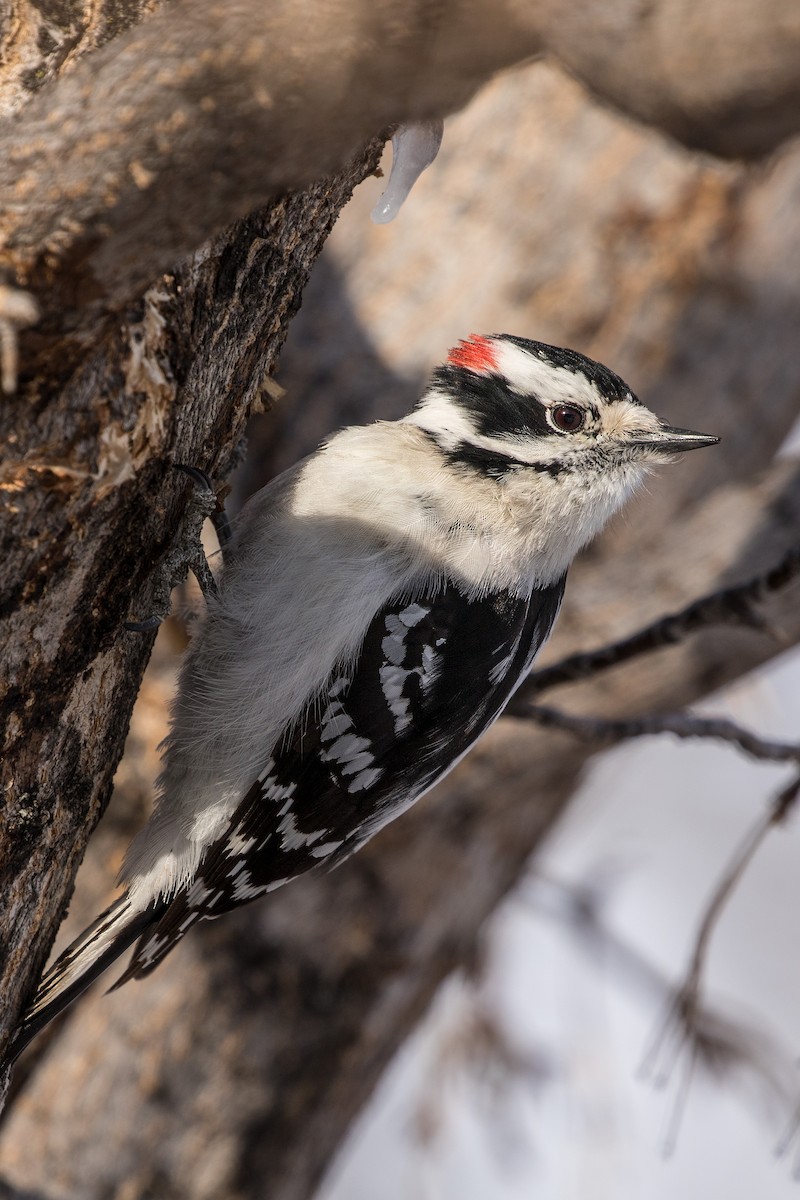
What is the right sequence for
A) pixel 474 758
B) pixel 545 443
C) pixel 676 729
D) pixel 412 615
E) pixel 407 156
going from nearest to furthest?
pixel 407 156 → pixel 412 615 → pixel 545 443 → pixel 676 729 → pixel 474 758

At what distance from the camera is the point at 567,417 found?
2.95 m

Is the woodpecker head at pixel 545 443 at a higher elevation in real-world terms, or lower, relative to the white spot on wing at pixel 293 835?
higher

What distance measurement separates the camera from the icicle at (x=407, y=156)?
83.2 inches

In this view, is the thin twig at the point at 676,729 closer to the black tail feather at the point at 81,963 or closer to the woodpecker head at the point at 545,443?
the woodpecker head at the point at 545,443

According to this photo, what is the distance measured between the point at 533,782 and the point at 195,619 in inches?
69.6

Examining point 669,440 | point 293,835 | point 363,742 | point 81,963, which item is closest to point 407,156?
point 669,440

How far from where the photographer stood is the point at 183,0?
1.41 m

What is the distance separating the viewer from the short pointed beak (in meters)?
2.99

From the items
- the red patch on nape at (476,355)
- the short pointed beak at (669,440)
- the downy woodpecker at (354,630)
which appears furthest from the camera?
the red patch on nape at (476,355)

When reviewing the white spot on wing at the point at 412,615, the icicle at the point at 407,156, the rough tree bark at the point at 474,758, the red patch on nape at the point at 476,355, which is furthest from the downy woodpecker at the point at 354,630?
the icicle at the point at 407,156

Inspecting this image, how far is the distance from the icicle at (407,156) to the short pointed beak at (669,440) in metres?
1.09

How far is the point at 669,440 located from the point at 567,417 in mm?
295

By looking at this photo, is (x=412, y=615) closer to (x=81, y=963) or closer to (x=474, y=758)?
(x=81, y=963)

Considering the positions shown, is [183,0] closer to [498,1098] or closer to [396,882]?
[396,882]
